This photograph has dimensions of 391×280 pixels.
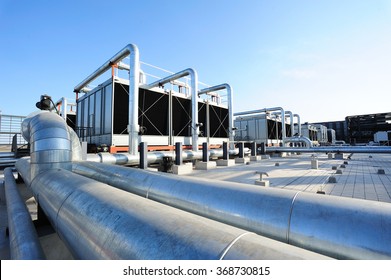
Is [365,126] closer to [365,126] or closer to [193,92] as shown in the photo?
[365,126]

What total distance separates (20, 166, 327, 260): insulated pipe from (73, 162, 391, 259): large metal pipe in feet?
1.21

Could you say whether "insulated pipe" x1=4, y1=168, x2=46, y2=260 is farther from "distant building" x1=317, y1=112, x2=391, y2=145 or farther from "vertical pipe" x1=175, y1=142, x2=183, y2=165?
Answer: "distant building" x1=317, y1=112, x2=391, y2=145

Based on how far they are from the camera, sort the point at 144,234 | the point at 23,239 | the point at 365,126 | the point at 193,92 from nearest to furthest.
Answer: the point at 144,234, the point at 23,239, the point at 193,92, the point at 365,126

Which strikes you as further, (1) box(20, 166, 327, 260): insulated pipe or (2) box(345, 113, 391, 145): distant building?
(2) box(345, 113, 391, 145): distant building

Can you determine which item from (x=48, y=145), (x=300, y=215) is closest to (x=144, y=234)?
(x=300, y=215)

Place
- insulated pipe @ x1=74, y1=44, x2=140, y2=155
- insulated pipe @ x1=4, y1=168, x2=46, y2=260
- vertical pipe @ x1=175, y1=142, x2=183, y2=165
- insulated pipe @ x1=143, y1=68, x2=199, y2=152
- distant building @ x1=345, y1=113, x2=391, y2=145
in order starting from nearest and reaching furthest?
1. insulated pipe @ x1=4, y1=168, x2=46, y2=260
2. insulated pipe @ x1=74, y1=44, x2=140, y2=155
3. vertical pipe @ x1=175, y1=142, x2=183, y2=165
4. insulated pipe @ x1=143, y1=68, x2=199, y2=152
5. distant building @ x1=345, y1=113, x2=391, y2=145

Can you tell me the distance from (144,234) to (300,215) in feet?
3.50

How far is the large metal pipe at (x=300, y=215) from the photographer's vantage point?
1172 mm

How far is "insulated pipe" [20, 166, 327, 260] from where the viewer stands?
977mm

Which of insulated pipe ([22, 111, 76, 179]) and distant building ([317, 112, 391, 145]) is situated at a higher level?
distant building ([317, 112, 391, 145])

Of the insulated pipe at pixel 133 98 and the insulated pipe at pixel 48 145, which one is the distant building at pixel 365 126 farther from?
the insulated pipe at pixel 48 145

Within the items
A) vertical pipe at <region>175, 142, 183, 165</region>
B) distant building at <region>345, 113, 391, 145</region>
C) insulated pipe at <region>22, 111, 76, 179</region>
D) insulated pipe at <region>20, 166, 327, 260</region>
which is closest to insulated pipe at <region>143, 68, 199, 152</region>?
vertical pipe at <region>175, 142, 183, 165</region>

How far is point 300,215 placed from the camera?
1.41 metres
